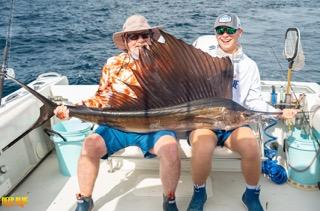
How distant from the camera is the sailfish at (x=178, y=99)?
2.24m

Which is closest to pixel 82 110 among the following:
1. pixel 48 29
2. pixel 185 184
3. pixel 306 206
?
pixel 185 184

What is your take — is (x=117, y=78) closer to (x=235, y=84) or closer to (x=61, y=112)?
(x=61, y=112)

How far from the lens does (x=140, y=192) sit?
8.30 feet

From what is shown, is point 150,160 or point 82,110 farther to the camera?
point 150,160

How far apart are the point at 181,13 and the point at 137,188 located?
1179cm

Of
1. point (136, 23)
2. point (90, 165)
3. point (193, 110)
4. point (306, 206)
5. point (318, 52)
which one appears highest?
point (136, 23)

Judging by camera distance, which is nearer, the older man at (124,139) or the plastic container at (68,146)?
the older man at (124,139)

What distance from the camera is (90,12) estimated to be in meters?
13.9

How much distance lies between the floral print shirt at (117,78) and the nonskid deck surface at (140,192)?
612mm

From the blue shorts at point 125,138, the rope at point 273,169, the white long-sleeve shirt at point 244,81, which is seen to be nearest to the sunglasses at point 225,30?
the white long-sleeve shirt at point 244,81

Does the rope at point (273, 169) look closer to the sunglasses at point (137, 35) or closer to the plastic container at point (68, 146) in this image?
the sunglasses at point (137, 35)

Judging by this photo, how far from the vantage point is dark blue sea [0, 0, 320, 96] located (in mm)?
7316

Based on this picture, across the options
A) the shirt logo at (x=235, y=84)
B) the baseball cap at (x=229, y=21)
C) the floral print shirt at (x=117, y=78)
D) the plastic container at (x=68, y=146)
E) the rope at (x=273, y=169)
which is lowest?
the rope at (x=273, y=169)

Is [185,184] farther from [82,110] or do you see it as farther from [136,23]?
[136,23]
